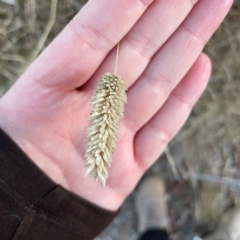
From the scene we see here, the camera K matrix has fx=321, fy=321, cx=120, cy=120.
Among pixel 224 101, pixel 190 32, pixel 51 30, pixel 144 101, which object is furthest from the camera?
pixel 224 101

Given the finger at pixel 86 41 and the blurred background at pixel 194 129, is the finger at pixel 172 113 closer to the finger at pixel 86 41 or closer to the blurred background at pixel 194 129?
the blurred background at pixel 194 129

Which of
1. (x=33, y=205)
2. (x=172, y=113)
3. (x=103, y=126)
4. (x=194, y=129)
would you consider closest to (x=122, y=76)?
(x=172, y=113)

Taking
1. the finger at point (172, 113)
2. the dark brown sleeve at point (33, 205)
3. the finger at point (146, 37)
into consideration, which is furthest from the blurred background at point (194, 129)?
the dark brown sleeve at point (33, 205)

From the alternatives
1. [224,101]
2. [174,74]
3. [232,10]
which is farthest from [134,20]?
[224,101]

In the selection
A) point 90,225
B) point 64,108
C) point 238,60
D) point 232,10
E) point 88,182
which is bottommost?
point 90,225

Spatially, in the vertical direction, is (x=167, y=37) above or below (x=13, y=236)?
above

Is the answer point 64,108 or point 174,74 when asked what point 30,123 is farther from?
point 174,74
